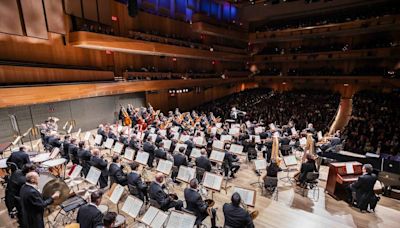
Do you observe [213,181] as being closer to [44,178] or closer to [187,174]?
[187,174]

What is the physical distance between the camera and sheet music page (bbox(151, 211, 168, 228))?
378 cm

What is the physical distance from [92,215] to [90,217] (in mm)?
45

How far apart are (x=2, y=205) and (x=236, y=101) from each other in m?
17.8

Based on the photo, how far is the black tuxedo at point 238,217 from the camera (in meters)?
4.10

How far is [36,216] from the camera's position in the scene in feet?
14.3

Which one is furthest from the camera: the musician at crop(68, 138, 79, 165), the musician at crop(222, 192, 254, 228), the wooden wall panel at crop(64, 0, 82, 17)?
the wooden wall panel at crop(64, 0, 82, 17)

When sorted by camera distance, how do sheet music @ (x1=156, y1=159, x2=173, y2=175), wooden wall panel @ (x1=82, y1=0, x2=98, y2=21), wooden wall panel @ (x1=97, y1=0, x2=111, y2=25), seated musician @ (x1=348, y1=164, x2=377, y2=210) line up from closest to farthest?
seated musician @ (x1=348, y1=164, x2=377, y2=210)
sheet music @ (x1=156, y1=159, x2=173, y2=175)
wooden wall panel @ (x1=82, y1=0, x2=98, y2=21)
wooden wall panel @ (x1=97, y1=0, x2=111, y2=25)

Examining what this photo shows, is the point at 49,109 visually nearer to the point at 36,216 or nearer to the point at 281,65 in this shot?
the point at 36,216

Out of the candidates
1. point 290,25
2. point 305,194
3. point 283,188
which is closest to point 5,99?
point 283,188

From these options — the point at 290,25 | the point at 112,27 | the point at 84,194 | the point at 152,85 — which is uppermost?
the point at 290,25

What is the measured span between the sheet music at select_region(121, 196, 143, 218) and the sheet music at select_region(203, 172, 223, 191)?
1692mm

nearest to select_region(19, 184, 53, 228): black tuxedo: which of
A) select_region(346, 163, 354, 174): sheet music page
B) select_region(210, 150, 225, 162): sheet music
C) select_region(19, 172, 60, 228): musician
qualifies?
select_region(19, 172, 60, 228): musician

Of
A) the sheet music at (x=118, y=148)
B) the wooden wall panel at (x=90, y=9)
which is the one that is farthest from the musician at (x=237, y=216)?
the wooden wall panel at (x=90, y=9)

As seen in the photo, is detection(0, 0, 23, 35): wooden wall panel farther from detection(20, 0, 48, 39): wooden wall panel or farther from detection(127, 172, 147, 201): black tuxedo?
detection(127, 172, 147, 201): black tuxedo
